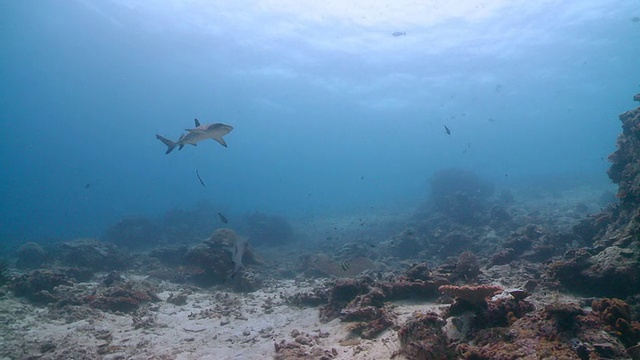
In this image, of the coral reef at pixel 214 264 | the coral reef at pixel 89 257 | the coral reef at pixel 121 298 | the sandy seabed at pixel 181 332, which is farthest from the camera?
the coral reef at pixel 89 257

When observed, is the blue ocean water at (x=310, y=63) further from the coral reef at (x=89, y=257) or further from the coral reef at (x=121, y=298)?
the coral reef at (x=121, y=298)

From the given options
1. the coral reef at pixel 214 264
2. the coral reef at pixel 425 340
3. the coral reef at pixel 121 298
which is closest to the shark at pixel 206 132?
the coral reef at pixel 121 298

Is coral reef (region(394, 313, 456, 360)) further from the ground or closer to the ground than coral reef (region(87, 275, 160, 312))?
further from the ground

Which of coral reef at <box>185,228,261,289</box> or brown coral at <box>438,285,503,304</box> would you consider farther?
coral reef at <box>185,228,261,289</box>

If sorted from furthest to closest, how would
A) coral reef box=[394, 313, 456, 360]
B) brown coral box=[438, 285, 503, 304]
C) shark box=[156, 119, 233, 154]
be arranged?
shark box=[156, 119, 233, 154], brown coral box=[438, 285, 503, 304], coral reef box=[394, 313, 456, 360]

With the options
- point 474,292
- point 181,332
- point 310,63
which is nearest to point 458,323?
point 474,292

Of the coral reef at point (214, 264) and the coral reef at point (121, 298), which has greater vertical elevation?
the coral reef at point (214, 264)

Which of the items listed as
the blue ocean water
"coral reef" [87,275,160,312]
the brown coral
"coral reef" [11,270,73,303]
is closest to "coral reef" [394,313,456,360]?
the brown coral

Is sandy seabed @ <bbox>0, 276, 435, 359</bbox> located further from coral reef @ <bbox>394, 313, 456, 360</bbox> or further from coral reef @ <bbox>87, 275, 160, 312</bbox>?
coral reef @ <bbox>394, 313, 456, 360</bbox>

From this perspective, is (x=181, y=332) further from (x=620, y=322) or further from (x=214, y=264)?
(x=620, y=322)

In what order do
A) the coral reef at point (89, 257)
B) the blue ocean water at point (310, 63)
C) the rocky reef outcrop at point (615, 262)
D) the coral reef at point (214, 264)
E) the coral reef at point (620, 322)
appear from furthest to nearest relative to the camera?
1. the blue ocean water at point (310, 63)
2. the coral reef at point (89, 257)
3. the coral reef at point (214, 264)
4. the rocky reef outcrop at point (615, 262)
5. the coral reef at point (620, 322)

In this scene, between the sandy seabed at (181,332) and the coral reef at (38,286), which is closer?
the sandy seabed at (181,332)

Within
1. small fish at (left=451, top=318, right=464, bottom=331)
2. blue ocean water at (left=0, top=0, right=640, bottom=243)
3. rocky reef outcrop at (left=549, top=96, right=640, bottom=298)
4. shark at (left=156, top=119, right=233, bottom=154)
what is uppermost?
blue ocean water at (left=0, top=0, right=640, bottom=243)

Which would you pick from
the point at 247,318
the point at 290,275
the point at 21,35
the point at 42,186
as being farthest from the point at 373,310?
the point at 42,186
